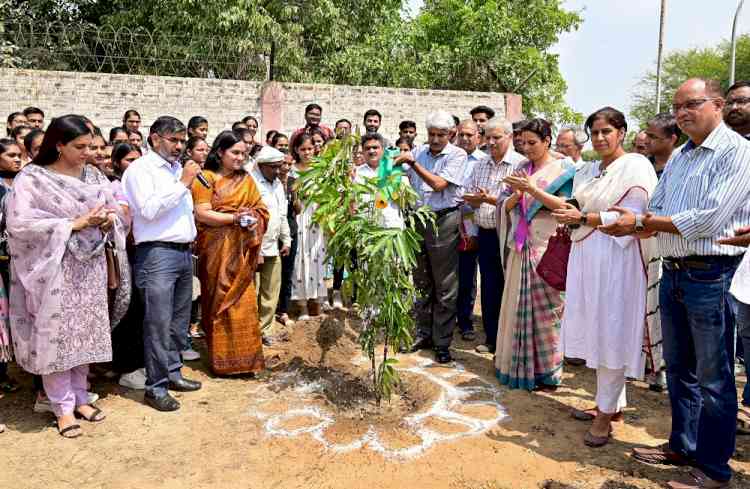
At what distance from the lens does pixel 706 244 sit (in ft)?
9.91

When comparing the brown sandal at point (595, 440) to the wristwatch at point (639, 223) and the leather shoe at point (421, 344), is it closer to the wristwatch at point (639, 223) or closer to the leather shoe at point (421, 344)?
the wristwatch at point (639, 223)

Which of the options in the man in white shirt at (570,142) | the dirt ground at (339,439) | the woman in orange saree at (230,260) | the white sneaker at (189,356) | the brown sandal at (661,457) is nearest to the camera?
the dirt ground at (339,439)

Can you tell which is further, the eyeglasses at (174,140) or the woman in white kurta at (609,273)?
the eyeglasses at (174,140)

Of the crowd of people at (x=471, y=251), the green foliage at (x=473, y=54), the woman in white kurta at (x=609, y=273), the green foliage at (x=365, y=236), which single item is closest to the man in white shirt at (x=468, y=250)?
the crowd of people at (x=471, y=251)

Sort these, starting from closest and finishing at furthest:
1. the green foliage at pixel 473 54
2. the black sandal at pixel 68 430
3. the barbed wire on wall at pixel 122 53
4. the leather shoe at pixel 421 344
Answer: the black sandal at pixel 68 430 → the leather shoe at pixel 421 344 → the barbed wire on wall at pixel 122 53 → the green foliage at pixel 473 54

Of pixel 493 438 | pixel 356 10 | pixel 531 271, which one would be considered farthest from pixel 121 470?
pixel 356 10

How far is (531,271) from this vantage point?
4.52 metres

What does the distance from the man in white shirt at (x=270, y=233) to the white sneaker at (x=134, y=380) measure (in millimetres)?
1286

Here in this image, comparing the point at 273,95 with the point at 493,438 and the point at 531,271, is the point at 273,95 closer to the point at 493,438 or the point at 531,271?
the point at 531,271

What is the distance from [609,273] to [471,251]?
2.17 m

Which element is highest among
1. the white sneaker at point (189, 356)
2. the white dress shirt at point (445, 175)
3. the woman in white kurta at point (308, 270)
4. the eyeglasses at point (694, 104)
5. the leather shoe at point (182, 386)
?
the eyeglasses at point (694, 104)

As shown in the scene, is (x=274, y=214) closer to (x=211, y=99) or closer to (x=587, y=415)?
(x=587, y=415)

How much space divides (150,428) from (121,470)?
0.54 m

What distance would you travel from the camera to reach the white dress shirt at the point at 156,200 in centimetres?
405
